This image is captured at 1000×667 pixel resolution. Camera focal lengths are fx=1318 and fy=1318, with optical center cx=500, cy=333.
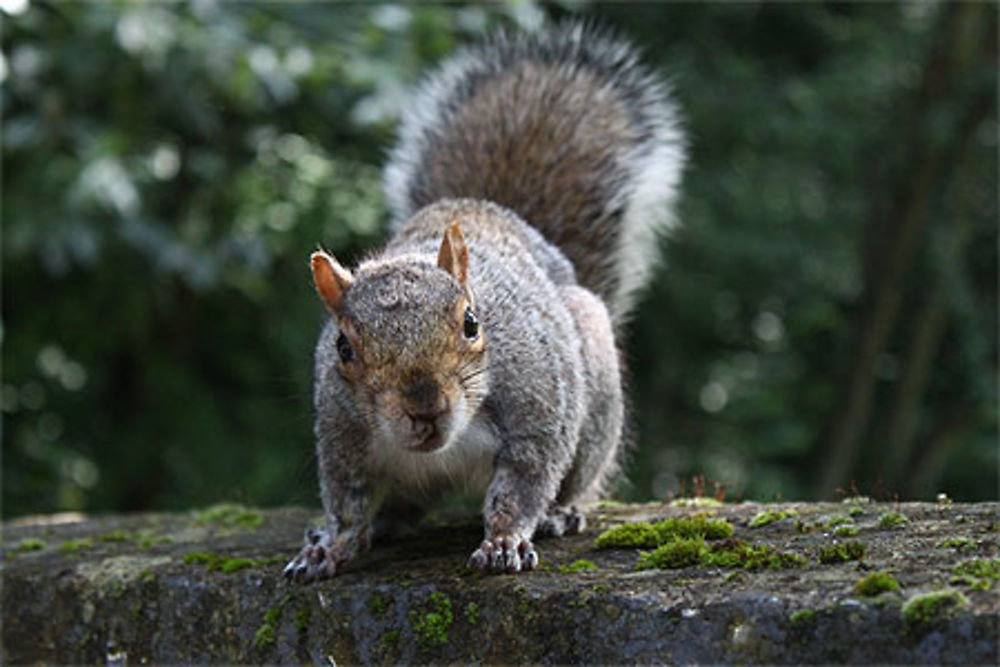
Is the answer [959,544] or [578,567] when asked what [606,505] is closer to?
[578,567]

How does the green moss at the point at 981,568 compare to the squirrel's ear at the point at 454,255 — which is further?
the squirrel's ear at the point at 454,255

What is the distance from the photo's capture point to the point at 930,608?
1631mm

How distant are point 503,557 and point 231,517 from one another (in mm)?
1306

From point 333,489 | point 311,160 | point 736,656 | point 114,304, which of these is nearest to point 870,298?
point 311,160

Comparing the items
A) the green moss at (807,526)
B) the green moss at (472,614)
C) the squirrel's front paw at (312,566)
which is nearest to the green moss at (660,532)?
the green moss at (807,526)

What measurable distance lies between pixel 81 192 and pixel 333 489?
5.46 feet

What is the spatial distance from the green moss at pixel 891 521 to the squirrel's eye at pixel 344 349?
3.13 ft

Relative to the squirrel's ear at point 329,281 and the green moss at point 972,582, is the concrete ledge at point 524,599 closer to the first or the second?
the green moss at point 972,582

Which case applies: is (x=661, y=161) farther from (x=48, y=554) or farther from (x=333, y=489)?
(x=48, y=554)

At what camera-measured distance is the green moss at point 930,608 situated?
162 centimetres

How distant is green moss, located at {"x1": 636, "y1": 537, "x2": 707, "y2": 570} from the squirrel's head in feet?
1.29

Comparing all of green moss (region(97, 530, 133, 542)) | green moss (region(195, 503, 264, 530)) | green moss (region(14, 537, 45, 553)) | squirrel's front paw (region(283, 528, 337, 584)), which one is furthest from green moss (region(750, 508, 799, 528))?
green moss (region(14, 537, 45, 553))

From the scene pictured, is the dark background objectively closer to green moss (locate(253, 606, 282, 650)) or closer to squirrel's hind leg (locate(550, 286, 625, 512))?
squirrel's hind leg (locate(550, 286, 625, 512))

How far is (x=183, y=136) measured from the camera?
4.85m
